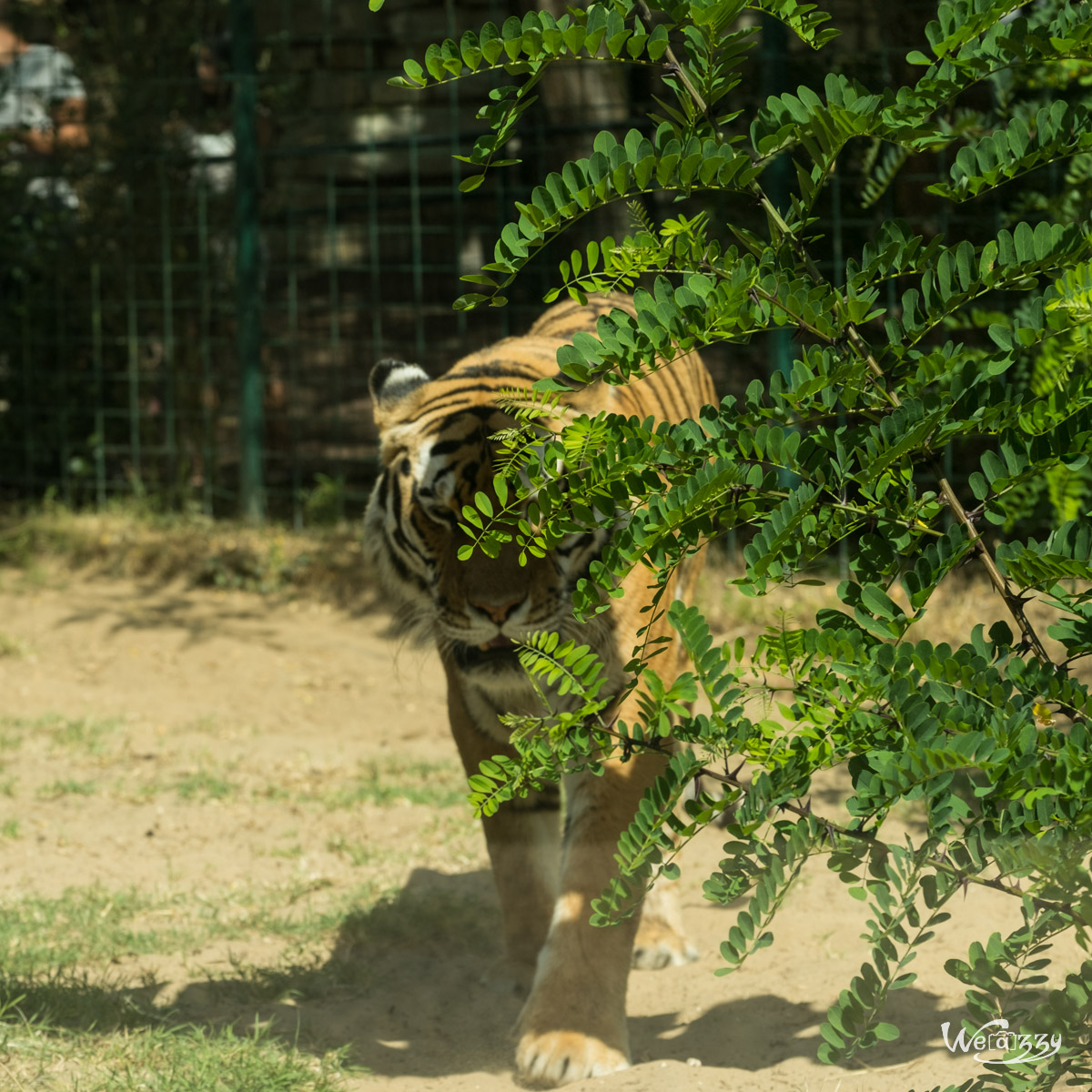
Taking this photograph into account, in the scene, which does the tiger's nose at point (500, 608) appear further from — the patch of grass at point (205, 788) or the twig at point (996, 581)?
the patch of grass at point (205, 788)

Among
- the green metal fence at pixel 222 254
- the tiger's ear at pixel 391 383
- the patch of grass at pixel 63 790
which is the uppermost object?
the green metal fence at pixel 222 254

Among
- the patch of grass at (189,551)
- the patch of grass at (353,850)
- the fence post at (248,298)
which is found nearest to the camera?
the patch of grass at (353,850)

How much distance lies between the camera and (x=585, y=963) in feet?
8.50

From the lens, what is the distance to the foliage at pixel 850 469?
1.59 meters

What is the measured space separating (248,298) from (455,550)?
499 cm

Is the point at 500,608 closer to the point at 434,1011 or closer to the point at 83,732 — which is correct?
the point at 434,1011

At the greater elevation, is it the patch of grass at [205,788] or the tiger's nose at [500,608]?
the tiger's nose at [500,608]

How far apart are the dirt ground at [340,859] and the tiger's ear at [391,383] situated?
0.62 meters

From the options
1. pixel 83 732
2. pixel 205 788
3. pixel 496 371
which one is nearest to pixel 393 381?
pixel 496 371

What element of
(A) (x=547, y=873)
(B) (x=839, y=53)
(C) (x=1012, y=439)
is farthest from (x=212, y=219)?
(C) (x=1012, y=439)

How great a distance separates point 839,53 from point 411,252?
118 inches

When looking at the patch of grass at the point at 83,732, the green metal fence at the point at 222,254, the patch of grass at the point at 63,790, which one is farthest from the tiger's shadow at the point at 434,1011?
the green metal fence at the point at 222,254

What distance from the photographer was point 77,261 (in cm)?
818

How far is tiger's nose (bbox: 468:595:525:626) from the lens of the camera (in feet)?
8.82
